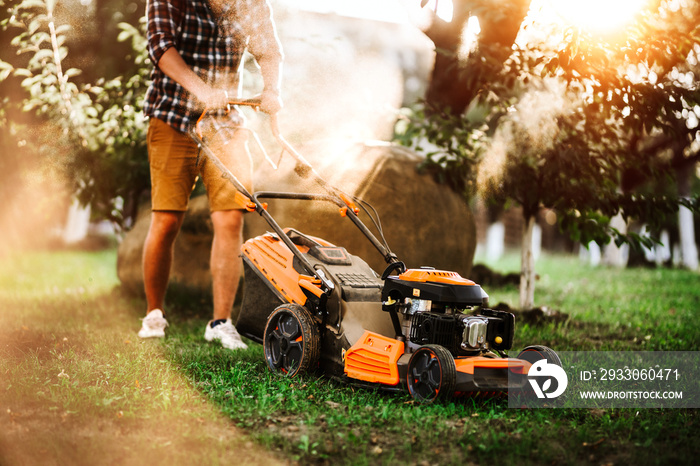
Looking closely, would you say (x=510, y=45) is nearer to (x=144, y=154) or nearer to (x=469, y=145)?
(x=469, y=145)

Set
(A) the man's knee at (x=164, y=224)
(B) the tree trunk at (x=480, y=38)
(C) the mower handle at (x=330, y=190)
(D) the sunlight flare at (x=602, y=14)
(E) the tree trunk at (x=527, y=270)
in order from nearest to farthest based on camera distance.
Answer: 1. (C) the mower handle at (x=330, y=190)
2. (A) the man's knee at (x=164, y=224)
3. (D) the sunlight flare at (x=602, y=14)
4. (B) the tree trunk at (x=480, y=38)
5. (E) the tree trunk at (x=527, y=270)

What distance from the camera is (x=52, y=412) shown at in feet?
7.81

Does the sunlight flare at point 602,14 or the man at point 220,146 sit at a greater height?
the sunlight flare at point 602,14

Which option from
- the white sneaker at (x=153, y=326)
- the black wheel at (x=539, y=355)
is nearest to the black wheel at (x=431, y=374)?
the black wheel at (x=539, y=355)

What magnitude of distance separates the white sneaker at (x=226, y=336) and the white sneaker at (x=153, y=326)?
0.98ft

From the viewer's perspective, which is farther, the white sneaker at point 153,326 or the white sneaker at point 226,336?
the white sneaker at point 153,326

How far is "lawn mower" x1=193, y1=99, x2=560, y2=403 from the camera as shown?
101 inches

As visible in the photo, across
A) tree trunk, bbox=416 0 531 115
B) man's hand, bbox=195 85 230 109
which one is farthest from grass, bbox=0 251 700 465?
tree trunk, bbox=416 0 531 115

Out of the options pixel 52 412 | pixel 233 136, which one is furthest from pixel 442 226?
pixel 52 412

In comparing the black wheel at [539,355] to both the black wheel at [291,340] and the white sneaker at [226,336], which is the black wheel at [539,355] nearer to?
the black wheel at [291,340]

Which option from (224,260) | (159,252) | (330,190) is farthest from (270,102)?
(159,252)

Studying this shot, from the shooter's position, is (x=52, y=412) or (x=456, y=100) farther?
(x=456, y=100)

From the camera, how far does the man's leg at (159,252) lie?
3816 millimetres

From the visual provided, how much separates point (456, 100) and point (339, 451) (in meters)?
3.95
